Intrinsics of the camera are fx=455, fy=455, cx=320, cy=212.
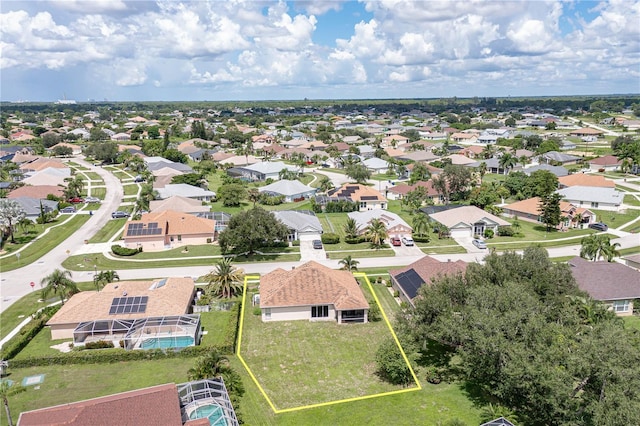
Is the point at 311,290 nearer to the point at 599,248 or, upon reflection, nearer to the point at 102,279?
the point at 102,279

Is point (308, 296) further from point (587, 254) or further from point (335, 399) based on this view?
point (587, 254)

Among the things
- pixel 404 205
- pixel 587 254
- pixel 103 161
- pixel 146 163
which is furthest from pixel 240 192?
pixel 103 161

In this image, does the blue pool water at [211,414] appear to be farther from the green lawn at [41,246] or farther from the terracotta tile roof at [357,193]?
the terracotta tile roof at [357,193]

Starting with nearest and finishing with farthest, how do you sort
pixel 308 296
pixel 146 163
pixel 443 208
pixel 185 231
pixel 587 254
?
1. pixel 308 296
2. pixel 587 254
3. pixel 185 231
4. pixel 443 208
5. pixel 146 163

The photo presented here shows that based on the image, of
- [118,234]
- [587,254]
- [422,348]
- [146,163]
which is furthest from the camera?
[146,163]

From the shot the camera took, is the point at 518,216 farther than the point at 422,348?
Yes

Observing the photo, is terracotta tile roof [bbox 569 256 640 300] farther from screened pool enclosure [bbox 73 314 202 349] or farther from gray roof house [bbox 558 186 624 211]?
gray roof house [bbox 558 186 624 211]

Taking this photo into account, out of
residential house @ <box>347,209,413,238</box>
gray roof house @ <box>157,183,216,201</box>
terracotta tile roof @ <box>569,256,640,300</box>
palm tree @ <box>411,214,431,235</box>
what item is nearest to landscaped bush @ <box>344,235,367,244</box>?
residential house @ <box>347,209,413,238</box>
